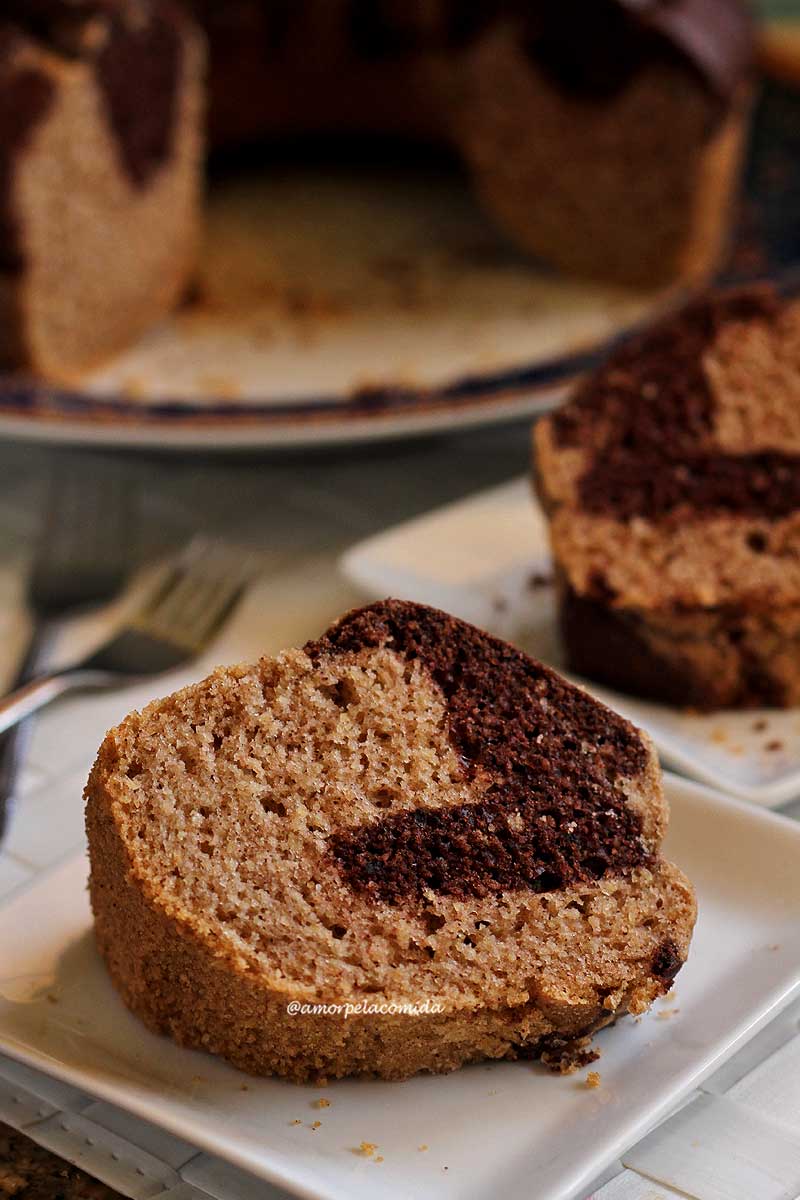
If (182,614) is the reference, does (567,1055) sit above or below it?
above

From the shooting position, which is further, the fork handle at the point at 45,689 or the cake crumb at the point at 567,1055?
the fork handle at the point at 45,689

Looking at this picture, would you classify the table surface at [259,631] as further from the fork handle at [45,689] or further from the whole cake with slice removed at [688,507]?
the whole cake with slice removed at [688,507]

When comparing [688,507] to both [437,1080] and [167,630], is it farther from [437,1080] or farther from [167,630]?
[437,1080]

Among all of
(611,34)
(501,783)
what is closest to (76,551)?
(501,783)

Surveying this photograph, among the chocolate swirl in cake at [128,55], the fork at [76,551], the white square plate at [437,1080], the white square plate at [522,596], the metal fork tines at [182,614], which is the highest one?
the chocolate swirl in cake at [128,55]

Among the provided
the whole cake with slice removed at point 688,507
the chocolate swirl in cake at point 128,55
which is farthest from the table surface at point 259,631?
the chocolate swirl in cake at point 128,55

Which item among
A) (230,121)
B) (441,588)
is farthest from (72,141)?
(441,588)
